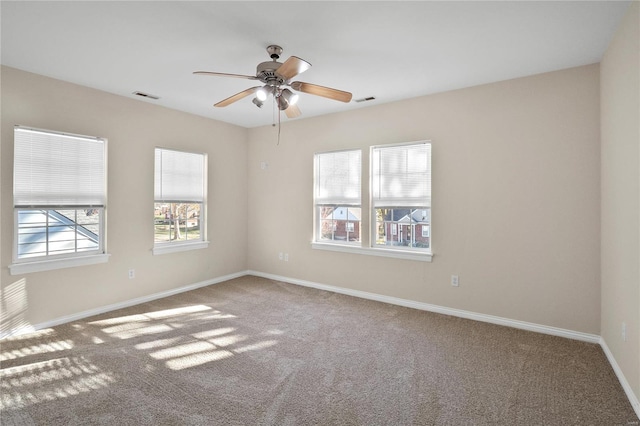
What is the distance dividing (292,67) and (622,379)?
11.2 feet

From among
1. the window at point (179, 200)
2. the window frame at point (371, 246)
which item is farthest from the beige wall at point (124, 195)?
the window frame at point (371, 246)

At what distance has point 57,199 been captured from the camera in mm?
3586

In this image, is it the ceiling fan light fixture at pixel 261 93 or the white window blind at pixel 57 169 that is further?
the white window blind at pixel 57 169

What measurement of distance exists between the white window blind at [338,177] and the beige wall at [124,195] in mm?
1582

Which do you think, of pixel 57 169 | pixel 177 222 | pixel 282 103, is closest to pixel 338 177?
pixel 282 103

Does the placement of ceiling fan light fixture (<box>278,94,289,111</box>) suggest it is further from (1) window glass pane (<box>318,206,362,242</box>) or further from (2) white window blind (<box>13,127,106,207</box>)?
(2) white window blind (<box>13,127,106,207</box>)

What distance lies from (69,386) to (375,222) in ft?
11.9

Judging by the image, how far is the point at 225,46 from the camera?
279 centimetres

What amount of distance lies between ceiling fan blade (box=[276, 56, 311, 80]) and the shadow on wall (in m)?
3.43

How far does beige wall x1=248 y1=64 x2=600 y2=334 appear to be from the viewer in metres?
3.15

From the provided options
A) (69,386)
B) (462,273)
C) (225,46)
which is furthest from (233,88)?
(462,273)

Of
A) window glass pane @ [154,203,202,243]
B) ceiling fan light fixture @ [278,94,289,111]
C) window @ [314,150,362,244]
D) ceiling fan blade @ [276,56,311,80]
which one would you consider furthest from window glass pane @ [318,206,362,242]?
ceiling fan blade @ [276,56,311,80]

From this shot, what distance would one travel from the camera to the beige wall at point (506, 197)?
3154 mm

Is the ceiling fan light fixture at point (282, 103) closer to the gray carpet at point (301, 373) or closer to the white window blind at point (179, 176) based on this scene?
the gray carpet at point (301, 373)
